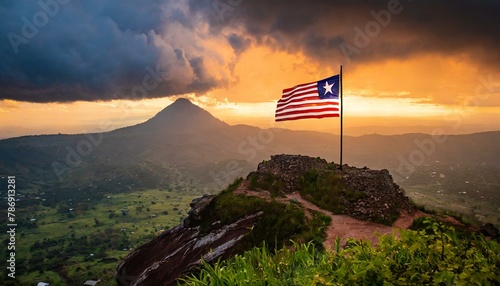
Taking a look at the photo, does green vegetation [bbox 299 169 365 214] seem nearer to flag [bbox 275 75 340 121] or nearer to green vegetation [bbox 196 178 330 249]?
green vegetation [bbox 196 178 330 249]

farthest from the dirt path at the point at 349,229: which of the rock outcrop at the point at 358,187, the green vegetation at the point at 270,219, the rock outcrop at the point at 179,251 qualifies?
the rock outcrop at the point at 179,251

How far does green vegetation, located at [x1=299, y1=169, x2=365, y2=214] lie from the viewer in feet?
67.2

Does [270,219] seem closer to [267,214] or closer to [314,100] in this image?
[267,214]

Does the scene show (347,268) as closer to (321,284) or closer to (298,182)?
(321,284)

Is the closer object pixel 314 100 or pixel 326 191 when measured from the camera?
pixel 314 100

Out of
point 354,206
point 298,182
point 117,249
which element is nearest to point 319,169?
point 298,182

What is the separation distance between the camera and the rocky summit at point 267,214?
17219 millimetres

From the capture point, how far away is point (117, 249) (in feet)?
507

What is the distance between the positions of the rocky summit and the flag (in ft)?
17.4

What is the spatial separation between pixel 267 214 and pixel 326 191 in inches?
225

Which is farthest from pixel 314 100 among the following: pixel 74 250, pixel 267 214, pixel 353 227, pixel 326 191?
pixel 74 250

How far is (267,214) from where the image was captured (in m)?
18.7

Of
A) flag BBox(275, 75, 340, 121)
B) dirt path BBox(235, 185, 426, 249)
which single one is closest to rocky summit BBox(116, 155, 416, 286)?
dirt path BBox(235, 185, 426, 249)

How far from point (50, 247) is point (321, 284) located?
19998 cm
